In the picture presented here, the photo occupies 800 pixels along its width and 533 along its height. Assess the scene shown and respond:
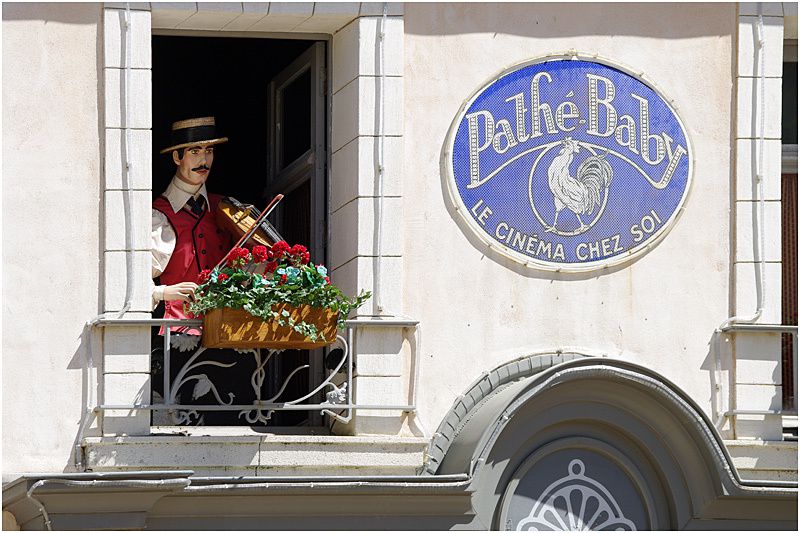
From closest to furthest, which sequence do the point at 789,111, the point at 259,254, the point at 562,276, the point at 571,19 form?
the point at 259,254 < the point at 562,276 < the point at 571,19 < the point at 789,111

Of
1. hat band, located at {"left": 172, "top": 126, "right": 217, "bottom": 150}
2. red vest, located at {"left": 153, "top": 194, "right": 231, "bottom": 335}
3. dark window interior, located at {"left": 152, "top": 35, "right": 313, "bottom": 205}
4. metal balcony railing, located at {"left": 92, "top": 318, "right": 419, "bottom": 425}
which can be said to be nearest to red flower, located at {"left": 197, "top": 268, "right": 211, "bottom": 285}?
metal balcony railing, located at {"left": 92, "top": 318, "right": 419, "bottom": 425}

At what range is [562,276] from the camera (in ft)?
47.9

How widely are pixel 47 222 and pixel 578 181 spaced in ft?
9.78

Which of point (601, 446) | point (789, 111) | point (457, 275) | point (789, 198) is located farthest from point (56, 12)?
point (789, 198)

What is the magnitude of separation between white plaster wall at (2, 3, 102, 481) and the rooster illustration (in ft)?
8.40

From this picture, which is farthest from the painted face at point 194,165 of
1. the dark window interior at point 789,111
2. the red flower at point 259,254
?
the dark window interior at point 789,111

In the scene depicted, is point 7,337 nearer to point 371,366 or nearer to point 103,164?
point 103,164

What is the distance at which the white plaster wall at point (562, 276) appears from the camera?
14.5 m

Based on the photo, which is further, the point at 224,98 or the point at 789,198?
the point at 224,98

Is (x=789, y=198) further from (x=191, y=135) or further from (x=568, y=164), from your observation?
(x=191, y=135)

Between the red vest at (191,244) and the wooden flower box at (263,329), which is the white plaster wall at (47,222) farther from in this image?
the red vest at (191,244)

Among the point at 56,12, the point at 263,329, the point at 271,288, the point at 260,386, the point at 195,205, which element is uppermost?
the point at 56,12

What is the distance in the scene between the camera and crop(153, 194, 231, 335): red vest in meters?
15.0

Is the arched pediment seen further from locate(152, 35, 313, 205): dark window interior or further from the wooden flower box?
locate(152, 35, 313, 205): dark window interior
